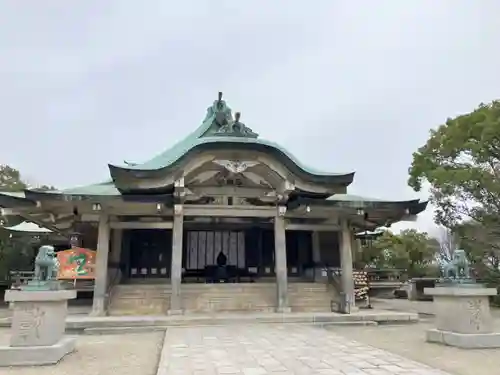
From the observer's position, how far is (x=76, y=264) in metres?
12.5

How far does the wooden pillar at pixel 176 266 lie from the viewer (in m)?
11.5

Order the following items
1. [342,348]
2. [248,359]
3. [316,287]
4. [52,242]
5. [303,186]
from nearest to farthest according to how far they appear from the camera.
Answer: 1. [248,359]
2. [342,348]
3. [303,186]
4. [316,287]
5. [52,242]

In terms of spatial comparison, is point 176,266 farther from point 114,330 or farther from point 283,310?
point 283,310

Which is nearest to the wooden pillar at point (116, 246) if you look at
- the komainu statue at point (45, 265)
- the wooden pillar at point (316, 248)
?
the komainu statue at point (45, 265)

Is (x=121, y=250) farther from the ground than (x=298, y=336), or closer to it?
farther from the ground

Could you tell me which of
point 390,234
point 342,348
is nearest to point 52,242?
point 342,348

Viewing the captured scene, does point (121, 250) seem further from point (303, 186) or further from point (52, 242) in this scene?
point (52, 242)

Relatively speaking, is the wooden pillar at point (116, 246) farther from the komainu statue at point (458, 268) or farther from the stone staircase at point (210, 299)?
the komainu statue at point (458, 268)

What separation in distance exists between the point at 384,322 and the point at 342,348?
4.95 metres

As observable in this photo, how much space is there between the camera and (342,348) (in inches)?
280

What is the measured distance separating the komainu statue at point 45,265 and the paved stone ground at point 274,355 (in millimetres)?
2400

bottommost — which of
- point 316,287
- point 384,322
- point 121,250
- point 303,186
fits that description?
point 384,322

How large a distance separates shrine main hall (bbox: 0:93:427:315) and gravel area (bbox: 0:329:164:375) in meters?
2.83

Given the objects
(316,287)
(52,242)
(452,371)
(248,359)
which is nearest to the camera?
(452,371)
